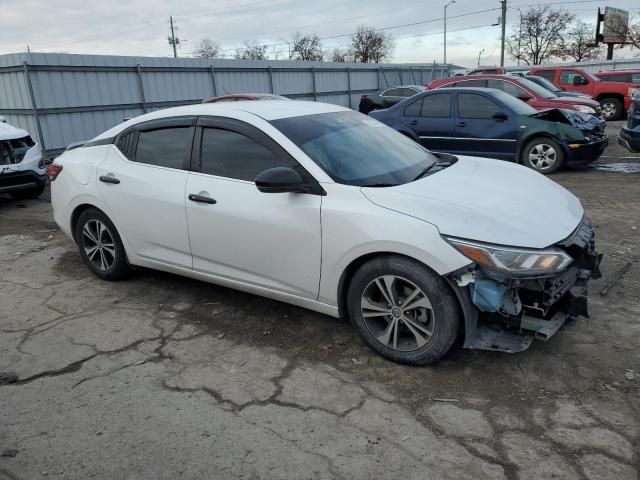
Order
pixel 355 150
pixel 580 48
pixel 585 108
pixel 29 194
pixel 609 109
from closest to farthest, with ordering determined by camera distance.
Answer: pixel 355 150
pixel 29 194
pixel 585 108
pixel 609 109
pixel 580 48

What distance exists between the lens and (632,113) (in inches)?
332

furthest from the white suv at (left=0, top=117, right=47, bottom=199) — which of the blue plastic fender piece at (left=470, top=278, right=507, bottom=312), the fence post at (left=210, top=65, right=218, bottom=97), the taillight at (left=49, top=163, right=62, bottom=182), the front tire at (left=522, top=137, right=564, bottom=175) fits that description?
the fence post at (left=210, top=65, right=218, bottom=97)

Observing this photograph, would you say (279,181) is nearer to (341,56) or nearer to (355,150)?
(355,150)

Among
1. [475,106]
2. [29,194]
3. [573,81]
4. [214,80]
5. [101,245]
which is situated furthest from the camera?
[573,81]

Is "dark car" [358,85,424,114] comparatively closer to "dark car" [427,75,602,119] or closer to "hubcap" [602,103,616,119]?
"hubcap" [602,103,616,119]

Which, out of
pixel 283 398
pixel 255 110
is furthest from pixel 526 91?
pixel 283 398

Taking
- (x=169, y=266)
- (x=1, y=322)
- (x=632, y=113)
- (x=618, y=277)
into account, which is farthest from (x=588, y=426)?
(x=632, y=113)

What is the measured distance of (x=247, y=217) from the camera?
3662mm

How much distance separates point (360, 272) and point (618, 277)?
2609 mm

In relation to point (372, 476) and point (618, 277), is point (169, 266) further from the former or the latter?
point (618, 277)

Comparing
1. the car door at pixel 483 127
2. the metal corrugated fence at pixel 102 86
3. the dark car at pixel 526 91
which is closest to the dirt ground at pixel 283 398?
the car door at pixel 483 127

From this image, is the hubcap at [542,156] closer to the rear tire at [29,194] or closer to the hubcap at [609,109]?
the rear tire at [29,194]

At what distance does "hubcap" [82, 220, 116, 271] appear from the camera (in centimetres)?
473

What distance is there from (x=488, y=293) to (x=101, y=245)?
343 cm
